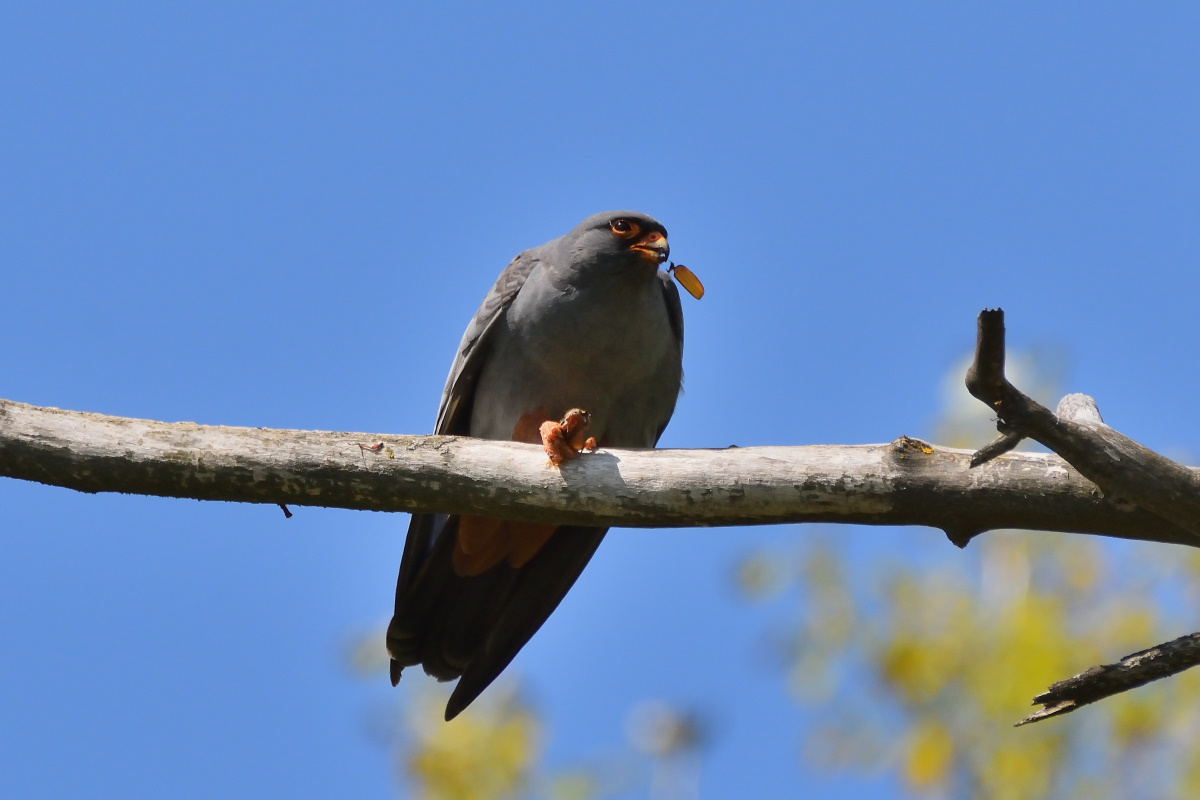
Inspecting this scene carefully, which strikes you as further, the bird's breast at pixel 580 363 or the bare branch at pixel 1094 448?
the bird's breast at pixel 580 363

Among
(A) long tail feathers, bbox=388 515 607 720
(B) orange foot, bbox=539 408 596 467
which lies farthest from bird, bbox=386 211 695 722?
(B) orange foot, bbox=539 408 596 467

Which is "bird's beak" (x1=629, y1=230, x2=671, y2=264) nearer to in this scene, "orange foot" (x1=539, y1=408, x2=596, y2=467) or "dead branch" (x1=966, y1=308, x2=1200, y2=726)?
"orange foot" (x1=539, y1=408, x2=596, y2=467)

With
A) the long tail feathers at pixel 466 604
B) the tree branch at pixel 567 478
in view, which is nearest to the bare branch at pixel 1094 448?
the tree branch at pixel 567 478

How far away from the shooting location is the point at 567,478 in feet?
12.8

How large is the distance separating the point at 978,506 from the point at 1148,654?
0.64 m

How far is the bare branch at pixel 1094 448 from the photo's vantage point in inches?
122

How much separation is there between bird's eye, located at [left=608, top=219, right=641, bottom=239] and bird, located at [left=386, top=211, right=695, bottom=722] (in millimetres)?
14

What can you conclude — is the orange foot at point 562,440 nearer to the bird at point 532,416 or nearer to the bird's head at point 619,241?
the bird at point 532,416

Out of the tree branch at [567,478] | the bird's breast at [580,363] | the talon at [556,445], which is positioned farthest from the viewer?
the bird's breast at [580,363]

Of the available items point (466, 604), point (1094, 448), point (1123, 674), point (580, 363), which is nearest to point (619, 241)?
point (580, 363)

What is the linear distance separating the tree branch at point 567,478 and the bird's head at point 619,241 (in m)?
1.85

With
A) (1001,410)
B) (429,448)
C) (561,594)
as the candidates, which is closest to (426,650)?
(561,594)

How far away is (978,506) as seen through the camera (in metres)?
3.61

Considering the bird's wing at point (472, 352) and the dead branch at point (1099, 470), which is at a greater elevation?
the bird's wing at point (472, 352)
